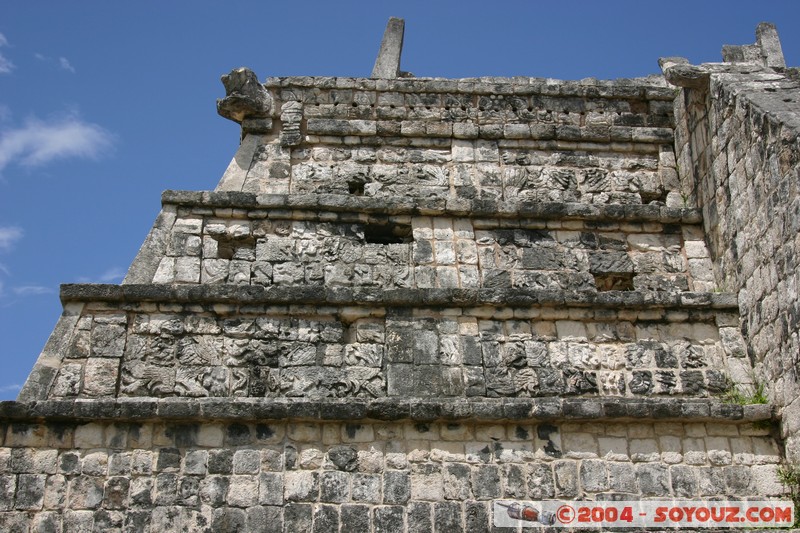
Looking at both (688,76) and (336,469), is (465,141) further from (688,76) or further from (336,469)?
(336,469)

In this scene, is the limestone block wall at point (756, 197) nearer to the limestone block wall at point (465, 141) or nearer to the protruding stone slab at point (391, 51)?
the limestone block wall at point (465, 141)

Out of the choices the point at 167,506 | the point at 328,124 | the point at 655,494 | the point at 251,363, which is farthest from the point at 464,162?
the point at 167,506

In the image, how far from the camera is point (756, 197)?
26.5 ft

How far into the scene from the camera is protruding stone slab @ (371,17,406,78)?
33.8 feet

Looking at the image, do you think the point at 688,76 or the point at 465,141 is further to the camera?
the point at 465,141

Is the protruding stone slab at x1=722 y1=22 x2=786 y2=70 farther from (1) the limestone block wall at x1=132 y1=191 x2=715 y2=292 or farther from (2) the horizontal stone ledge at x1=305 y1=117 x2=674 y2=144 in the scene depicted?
(1) the limestone block wall at x1=132 y1=191 x2=715 y2=292

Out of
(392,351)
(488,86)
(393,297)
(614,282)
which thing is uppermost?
(488,86)

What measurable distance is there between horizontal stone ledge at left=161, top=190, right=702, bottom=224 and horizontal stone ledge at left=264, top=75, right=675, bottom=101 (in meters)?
1.57

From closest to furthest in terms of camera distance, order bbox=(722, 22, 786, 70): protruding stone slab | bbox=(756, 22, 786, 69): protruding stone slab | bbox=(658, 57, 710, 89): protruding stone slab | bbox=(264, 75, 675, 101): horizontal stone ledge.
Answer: bbox=(658, 57, 710, 89): protruding stone slab, bbox=(264, 75, 675, 101): horizontal stone ledge, bbox=(722, 22, 786, 70): protruding stone slab, bbox=(756, 22, 786, 69): protruding stone slab

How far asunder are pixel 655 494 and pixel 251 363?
324 cm

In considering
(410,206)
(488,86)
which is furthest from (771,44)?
(410,206)

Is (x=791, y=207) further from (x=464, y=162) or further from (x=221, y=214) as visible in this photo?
(x=221, y=214)

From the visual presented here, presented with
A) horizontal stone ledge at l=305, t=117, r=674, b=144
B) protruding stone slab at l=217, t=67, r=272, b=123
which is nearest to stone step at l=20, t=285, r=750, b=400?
horizontal stone ledge at l=305, t=117, r=674, b=144

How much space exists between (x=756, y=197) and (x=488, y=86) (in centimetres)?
301
